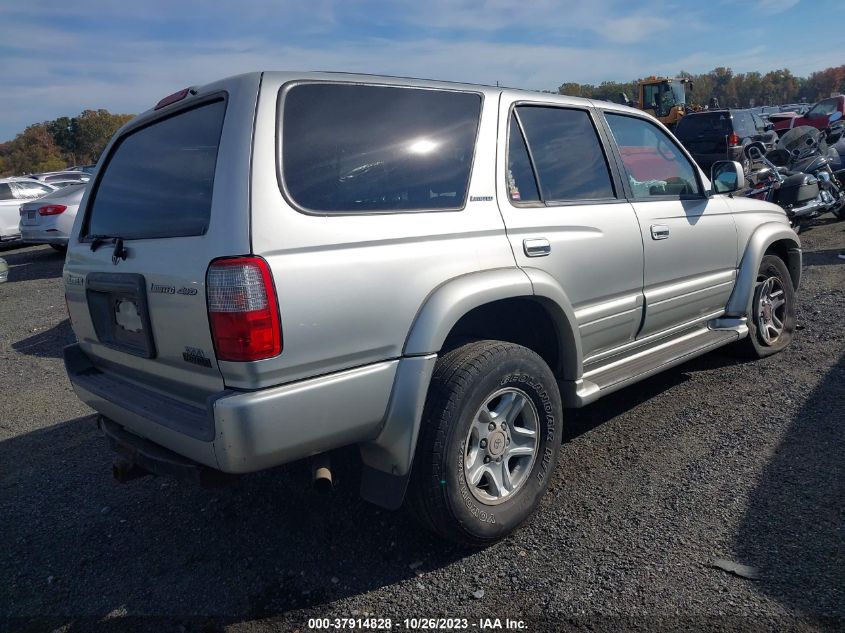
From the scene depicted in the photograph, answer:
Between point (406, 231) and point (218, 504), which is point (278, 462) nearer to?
point (406, 231)

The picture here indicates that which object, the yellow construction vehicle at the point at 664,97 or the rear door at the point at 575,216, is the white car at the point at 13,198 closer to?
the rear door at the point at 575,216

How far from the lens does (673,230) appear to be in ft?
12.9

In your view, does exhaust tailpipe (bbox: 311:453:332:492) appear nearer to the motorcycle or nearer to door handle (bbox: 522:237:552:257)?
door handle (bbox: 522:237:552:257)

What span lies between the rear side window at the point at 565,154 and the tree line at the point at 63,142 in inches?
2387

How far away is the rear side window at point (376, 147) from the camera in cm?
242

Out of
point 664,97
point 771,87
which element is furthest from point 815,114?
point 771,87

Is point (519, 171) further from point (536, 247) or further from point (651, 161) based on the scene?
point (651, 161)

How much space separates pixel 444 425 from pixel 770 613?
135cm

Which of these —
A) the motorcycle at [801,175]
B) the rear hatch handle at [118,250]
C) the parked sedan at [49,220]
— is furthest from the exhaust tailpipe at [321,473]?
the parked sedan at [49,220]

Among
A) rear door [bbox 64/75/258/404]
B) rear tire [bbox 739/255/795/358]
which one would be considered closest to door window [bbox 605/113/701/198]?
rear tire [bbox 739/255/795/358]

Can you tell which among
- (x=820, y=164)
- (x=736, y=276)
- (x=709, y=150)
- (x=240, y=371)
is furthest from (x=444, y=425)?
(x=709, y=150)

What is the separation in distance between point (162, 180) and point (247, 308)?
3.20 feet

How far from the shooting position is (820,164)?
32.7 feet

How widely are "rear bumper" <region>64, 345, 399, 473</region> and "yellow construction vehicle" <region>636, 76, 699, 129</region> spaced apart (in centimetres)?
2495
